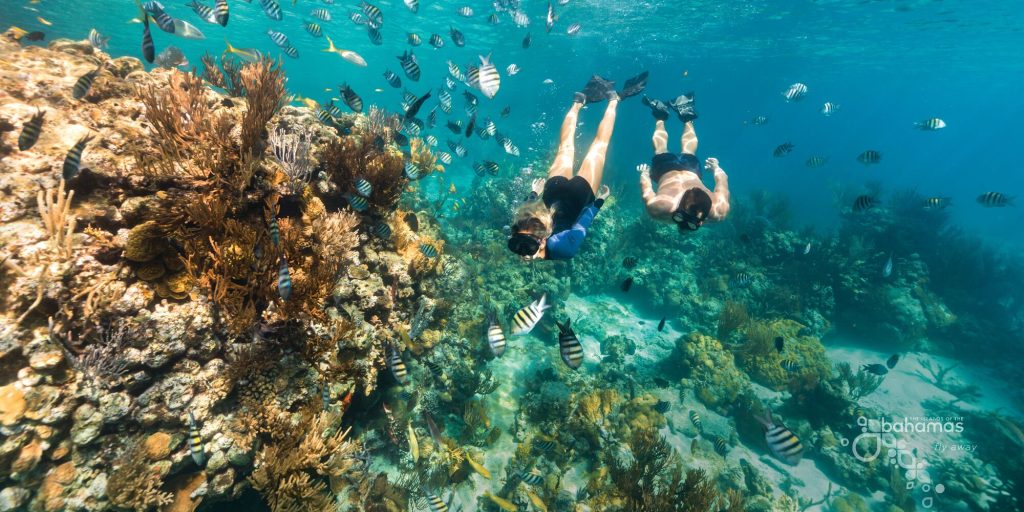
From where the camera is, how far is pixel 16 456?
2646mm

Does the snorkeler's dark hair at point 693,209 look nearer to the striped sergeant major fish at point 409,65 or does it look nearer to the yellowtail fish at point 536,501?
the yellowtail fish at point 536,501

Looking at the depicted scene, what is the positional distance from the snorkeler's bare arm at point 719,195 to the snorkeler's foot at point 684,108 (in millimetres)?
899

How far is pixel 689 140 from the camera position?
7469mm

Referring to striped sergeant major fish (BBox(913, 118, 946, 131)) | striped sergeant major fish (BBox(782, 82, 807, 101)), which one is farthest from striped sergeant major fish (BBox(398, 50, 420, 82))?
striped sergeant major fish (BBox(913, 118, 946, 131))

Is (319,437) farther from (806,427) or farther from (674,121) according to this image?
(674,121)

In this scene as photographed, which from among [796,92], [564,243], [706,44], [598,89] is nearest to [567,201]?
[564,243]

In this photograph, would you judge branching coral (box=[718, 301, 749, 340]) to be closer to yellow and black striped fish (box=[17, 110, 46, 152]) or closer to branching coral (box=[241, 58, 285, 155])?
branching coral (box=[241, 58, 285, 155])

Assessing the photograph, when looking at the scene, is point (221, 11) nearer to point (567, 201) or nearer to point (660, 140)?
point (567, 201)

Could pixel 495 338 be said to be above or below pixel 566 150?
below

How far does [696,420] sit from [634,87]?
6821 millimetres

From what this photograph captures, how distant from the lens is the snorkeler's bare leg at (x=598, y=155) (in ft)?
20.9

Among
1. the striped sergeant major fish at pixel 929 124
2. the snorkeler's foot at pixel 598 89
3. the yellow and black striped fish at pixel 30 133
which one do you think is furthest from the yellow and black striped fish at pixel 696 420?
the yellow and black striped fish at pixel 30 133

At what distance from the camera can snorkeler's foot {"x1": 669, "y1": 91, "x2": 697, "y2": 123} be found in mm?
6910

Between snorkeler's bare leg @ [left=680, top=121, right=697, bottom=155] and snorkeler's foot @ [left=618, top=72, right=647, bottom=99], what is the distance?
4.00ft
